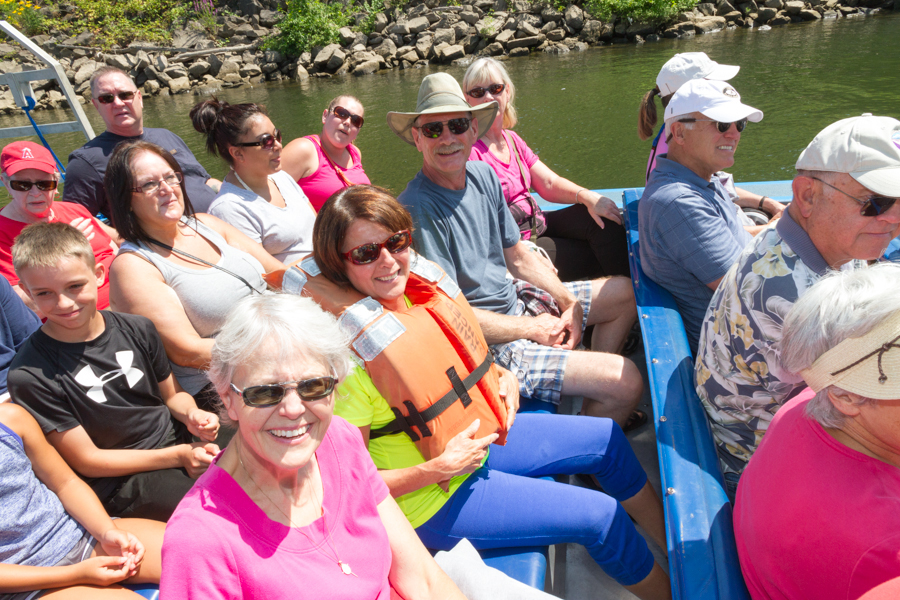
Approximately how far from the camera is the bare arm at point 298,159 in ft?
10.5

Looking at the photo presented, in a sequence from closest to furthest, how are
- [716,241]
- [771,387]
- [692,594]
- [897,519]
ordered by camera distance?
[897,519] → [692,594] → [771,387] → [716,241]

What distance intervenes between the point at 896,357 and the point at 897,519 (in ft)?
0.89

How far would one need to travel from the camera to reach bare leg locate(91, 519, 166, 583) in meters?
1.57

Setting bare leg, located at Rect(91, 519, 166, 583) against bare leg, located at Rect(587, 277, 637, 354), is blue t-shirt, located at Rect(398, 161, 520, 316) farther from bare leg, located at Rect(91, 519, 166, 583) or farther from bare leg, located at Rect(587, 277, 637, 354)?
bare leg, located at Rect(91, 519, 166, 583)

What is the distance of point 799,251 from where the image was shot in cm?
153

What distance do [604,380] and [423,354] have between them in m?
0.82

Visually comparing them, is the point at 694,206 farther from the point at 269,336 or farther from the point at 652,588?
the point at 269,336

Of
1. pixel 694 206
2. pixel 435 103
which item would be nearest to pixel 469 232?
pixel 435 103

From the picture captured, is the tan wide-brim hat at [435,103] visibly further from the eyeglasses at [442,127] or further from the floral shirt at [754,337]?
the floral shirt at [754,337]

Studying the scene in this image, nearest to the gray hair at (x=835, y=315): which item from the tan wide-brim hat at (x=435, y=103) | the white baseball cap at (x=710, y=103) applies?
the white baseball cap at (x=710, y=103)

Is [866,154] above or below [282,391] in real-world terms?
above

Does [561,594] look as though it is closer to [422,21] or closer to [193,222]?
[193,222]

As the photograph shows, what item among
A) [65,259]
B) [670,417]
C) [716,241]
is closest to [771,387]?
[670,417]

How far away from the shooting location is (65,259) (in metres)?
1.72
